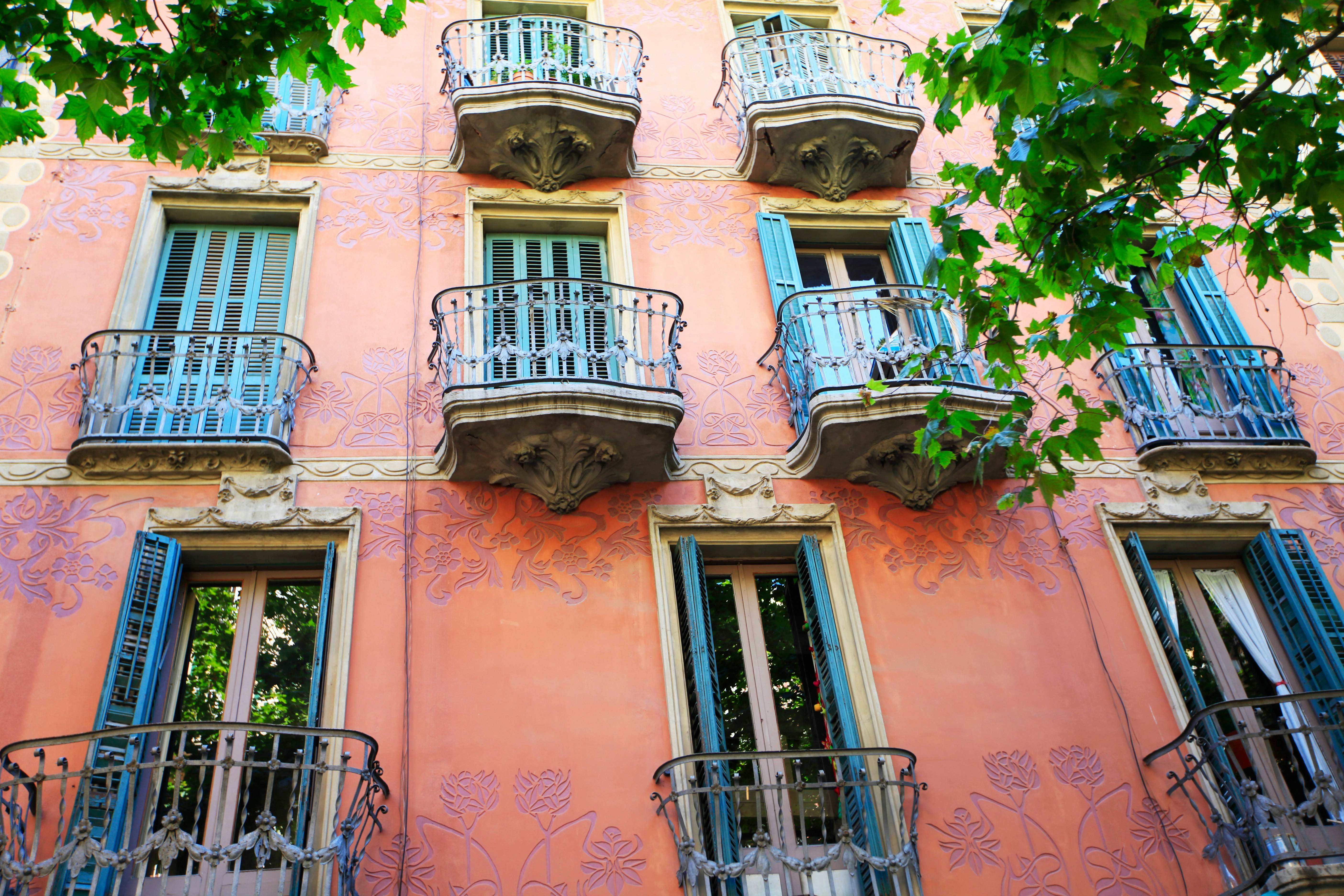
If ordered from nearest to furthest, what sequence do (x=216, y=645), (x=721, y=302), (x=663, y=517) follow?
(x=216, y=645) < (x=663, y=517) < (x=721, y=302)

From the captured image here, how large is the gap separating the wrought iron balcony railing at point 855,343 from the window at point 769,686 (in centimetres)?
133

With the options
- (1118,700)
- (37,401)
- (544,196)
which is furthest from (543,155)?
(1118,700)

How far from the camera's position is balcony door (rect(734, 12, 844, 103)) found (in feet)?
35.9

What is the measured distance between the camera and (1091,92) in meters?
5.66

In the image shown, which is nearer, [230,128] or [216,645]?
[230,128]

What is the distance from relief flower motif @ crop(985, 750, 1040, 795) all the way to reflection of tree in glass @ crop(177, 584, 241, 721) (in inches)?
201

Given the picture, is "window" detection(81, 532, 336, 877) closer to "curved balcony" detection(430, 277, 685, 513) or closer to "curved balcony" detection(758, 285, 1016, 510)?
"curved balcony" detection(430, 277, 685, 513)

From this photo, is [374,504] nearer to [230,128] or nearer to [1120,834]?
[230,128]

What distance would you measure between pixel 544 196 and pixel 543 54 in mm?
1537

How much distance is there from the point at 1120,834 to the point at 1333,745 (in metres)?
1.53

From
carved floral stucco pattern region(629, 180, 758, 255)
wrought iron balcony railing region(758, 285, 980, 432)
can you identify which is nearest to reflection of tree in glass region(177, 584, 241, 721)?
wrought iron balcony railing region(758, 285, 980, 432)

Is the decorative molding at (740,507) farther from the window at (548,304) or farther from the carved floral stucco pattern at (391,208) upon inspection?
the carved floral stucco pattern at (391,208)

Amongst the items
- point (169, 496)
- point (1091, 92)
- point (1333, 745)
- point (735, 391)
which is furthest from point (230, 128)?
point (1333, 745)

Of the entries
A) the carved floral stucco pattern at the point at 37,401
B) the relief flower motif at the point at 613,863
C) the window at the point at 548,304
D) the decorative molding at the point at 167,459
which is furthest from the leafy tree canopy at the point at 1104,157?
the carved floral stucco pattern at the point at 37,401
